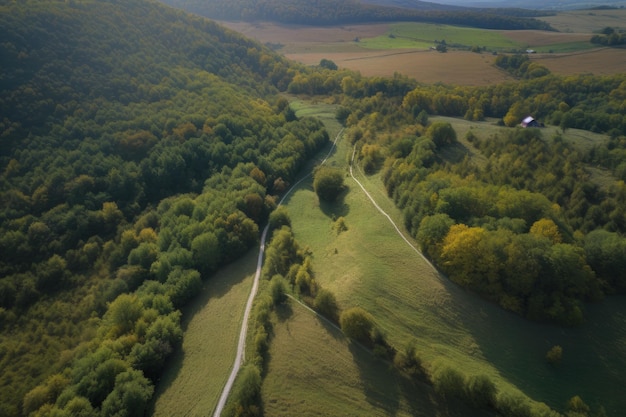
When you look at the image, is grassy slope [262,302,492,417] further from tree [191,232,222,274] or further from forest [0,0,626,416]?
tree [191,232,222,274]

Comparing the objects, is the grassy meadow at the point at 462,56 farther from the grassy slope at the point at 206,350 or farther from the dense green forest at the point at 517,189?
the grassy slope at the point at 206,350

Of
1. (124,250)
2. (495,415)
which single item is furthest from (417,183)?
(124,250)

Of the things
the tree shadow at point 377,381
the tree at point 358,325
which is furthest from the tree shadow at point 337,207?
the tree shadow at point 377,381

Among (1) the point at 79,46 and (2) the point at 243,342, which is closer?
(2) the point at 243,342

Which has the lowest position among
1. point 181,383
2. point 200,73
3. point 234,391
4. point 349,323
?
point 181,383

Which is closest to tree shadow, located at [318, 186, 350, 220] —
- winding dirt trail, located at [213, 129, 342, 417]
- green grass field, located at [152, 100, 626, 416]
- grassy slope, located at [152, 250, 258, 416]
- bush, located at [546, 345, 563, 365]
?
winding dirt trail, located at [213, 129, 342, 417]

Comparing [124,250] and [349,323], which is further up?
[349,323]

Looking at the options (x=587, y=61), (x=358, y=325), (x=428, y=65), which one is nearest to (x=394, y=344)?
(x=358, y=325)

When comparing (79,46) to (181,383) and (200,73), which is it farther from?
(181,383)

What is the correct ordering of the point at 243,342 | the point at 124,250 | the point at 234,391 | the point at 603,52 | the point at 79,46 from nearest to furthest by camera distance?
the point at 234,391
the point at 243,342
the point at 124,250
the point at 79,46
the point at 603,52
